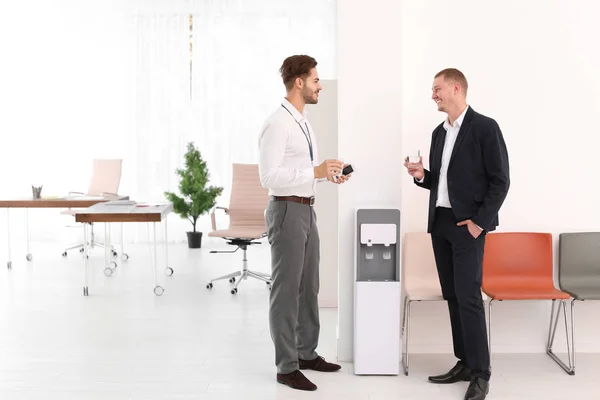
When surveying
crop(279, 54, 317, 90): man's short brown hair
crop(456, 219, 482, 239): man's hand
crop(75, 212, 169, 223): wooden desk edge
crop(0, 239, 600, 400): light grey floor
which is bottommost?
crop(0, 239, 600, 400): light grey floor

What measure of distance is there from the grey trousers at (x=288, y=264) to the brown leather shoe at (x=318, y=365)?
213 mm

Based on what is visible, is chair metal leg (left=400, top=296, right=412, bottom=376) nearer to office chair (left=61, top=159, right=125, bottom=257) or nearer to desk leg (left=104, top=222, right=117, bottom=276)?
desk leg (left=104, top=222, right=117, bottom=276)

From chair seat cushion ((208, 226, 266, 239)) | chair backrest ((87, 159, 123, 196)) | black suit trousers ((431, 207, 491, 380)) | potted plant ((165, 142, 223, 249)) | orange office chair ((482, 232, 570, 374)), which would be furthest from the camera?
potted plant ((165, 142, 223, 249))

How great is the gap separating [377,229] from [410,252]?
24.4 inches

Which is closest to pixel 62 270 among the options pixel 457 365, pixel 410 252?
pixel 410 252

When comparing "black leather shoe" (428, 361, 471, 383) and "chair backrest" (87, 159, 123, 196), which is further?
"chair backrest" (87, 159, 123, 196)

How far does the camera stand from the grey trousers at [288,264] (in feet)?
12.7

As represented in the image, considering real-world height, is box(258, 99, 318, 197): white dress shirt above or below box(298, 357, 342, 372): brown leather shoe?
above

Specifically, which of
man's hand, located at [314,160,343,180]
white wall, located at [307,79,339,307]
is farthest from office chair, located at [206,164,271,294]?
man's hand, located at [314,160,343,180]

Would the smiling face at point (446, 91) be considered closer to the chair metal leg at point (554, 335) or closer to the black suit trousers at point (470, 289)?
the black suit trousers at point (470, 289)

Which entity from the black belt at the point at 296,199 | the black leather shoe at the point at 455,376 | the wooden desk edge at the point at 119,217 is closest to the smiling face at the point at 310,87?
the black belt at the point at 296,199

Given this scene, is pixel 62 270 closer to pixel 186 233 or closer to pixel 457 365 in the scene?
pixel 186 233

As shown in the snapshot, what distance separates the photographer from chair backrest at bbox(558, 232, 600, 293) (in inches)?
180

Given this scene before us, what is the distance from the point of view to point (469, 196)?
374 centimetres
